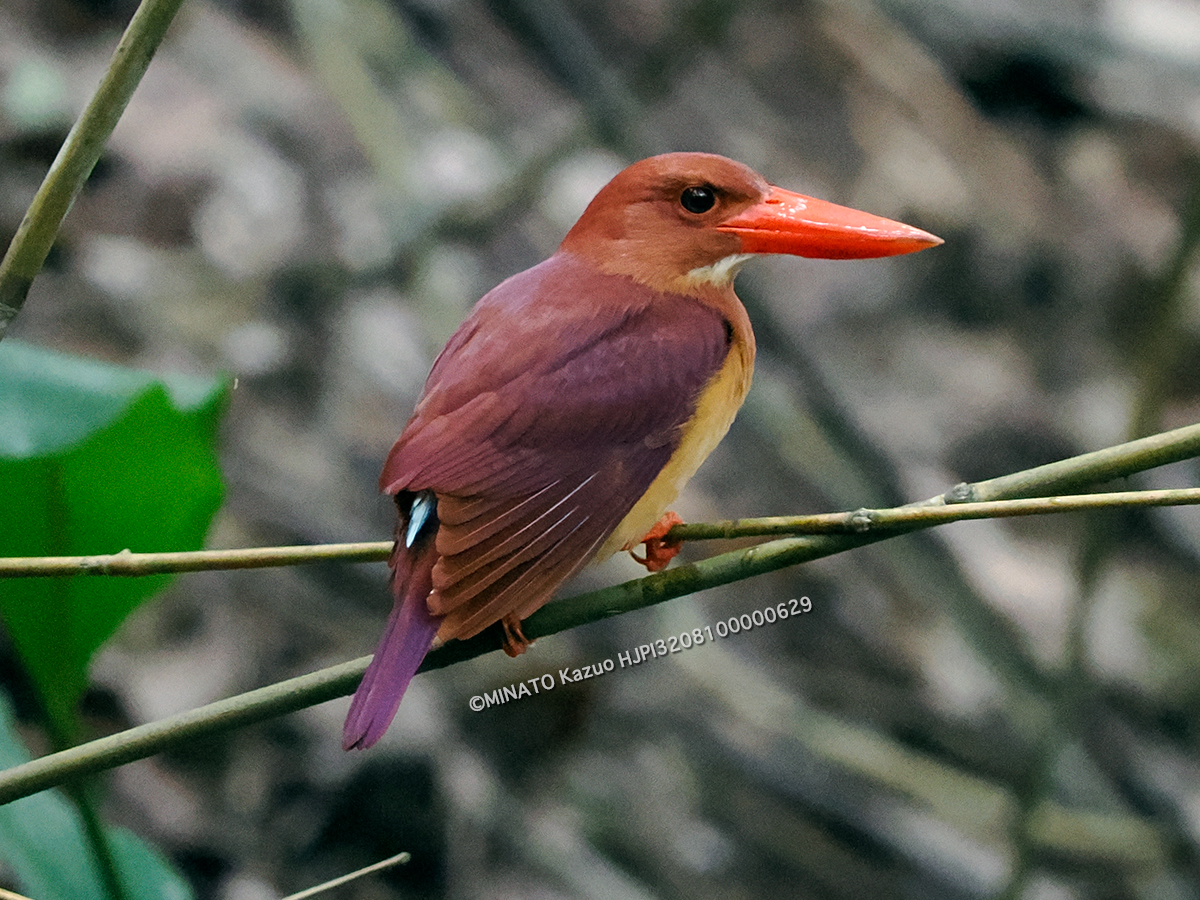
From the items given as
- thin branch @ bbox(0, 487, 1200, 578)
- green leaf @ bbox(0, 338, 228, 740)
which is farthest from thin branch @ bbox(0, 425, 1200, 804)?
green leaf @ bbox(0, 338, 228, 740)

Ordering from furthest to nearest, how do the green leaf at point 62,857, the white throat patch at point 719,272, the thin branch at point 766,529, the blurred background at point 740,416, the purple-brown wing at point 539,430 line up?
1. the blurred background at point 740,416
2. the green leaf at point 62,857
3. the white throat patch at point 719,272
4. the purple-brown wing at point 539,430
5. the thin branch at point 766,529

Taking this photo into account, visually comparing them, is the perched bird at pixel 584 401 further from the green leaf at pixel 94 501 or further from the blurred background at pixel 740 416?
the blurred background at pixel 740 416

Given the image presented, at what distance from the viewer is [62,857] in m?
1.05

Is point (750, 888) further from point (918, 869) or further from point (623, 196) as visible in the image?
point (623, 196)

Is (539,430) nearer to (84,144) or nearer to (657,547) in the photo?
(657,547)

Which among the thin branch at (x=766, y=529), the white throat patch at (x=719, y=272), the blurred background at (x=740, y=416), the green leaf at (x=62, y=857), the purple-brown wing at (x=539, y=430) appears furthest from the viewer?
the blurred background at (x=740, y=416)

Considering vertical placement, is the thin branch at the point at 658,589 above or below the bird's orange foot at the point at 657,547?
below

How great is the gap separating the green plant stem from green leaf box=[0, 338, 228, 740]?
16cm

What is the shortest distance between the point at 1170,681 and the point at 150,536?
6.50ft

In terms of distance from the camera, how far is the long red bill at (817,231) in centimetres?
71

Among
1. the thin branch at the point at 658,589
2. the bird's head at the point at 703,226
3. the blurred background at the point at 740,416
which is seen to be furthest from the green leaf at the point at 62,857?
the bird's head at the point at 703,226

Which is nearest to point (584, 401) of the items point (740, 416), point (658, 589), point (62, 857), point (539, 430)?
point (539, 430)

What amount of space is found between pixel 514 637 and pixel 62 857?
0.56 metres

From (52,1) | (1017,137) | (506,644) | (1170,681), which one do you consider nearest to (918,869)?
(1170,681)
